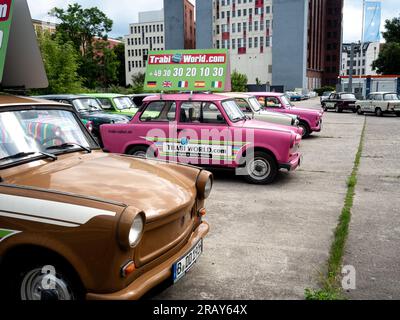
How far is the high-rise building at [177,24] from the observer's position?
270 feet

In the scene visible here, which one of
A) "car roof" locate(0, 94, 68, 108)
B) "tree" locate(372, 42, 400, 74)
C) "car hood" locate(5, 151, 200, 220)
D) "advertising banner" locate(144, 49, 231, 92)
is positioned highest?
"tree" locate(372, 42, 400, 74)

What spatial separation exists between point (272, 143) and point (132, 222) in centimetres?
547

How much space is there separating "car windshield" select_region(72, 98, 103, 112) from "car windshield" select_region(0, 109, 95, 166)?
28.3 feet

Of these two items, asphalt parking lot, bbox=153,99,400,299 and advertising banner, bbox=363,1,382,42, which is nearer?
asphalt parking lot, bbox=153,99,400,299

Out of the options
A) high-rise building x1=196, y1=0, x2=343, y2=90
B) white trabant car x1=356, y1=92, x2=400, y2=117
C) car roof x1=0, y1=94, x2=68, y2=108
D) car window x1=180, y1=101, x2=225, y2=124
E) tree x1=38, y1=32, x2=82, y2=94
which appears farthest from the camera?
high-rise building x1=196, y1=0, x2=343, y2=90

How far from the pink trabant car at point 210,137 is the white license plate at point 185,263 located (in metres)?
4.33

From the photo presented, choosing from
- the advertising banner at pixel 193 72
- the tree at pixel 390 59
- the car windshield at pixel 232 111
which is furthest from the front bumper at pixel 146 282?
the tree at pixel 390 59

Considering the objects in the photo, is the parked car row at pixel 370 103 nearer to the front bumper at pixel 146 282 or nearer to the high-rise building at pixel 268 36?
the front bumper at pixel 146 282

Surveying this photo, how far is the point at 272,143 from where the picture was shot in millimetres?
7715

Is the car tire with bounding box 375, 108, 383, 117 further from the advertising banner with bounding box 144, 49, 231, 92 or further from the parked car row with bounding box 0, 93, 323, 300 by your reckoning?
the parked car row with bounding box 0, 93, 323, 300

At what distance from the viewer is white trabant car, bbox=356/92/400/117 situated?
82.3 feet

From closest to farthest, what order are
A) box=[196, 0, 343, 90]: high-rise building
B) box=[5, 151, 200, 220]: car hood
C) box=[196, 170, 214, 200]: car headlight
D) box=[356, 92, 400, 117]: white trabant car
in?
box=[5, 151, 200, 220]: car hood → box=[196, 170, 214, 200]: car headlight → box=[356, 92, 400, 117]: white trabant car → box=[196, 0, 343, 90]: high-rise building

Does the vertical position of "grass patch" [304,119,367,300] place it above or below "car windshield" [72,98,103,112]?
below

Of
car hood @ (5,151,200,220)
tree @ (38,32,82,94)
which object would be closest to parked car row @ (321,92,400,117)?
tree @ (38,32,82,94)
